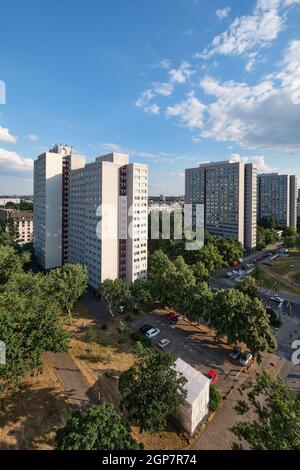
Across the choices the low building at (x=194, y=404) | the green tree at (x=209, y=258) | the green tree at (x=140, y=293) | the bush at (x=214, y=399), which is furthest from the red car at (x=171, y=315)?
the green tree at (x=209, y=258)

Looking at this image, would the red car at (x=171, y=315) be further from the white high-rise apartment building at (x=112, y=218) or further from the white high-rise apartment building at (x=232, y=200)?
the white high-rise apartment building at (x=232, y=200)

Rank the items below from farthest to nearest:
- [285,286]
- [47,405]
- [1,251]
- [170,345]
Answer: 1. [285,286]
2. [1,251]
3. [170,345]
4. [47,405]

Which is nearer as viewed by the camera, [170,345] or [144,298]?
[170,345]

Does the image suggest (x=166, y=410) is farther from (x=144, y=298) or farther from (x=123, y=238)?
(x=123, y=238)

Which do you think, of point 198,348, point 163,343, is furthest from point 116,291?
point 198,348

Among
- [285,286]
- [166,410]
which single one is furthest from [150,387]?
[285,286]

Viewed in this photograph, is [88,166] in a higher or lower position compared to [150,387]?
higher
